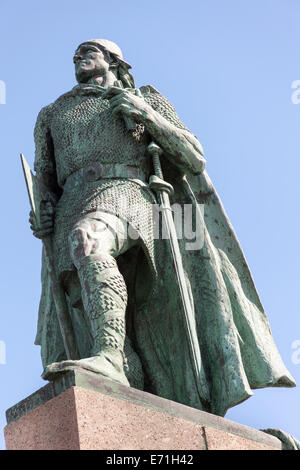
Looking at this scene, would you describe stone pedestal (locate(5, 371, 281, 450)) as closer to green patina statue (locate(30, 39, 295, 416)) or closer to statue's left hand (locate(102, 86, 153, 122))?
green patina statue (locate(30, 39, 295, 416))

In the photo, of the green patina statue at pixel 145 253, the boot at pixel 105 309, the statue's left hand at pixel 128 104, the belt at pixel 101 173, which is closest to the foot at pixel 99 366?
the boot at pixel 105 309

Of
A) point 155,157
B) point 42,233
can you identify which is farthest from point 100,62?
point 42,233

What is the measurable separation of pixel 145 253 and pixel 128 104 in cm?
134

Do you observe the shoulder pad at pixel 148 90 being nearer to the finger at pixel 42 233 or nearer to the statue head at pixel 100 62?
the statue head at pixel 100 62

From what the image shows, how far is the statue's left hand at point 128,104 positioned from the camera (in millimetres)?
8289

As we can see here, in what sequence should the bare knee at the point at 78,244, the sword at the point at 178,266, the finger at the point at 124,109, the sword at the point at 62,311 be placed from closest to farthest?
the bare knee at the point at 78,244 → the sword at the point at 178,266 → the sword at the point at 62,311 → the finger at the point at 124,109

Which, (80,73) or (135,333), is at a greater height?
(80,73)

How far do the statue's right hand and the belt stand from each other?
0.26 m

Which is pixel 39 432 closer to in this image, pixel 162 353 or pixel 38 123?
pixel 162 353

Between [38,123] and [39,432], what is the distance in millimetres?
3498

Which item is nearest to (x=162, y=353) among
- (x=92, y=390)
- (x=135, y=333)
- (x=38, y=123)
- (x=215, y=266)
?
(x=135, y=333)

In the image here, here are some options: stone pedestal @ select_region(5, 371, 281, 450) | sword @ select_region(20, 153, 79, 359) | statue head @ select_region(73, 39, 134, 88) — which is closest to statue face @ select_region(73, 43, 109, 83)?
statue head @ select_region(73, 39, 134, 88)

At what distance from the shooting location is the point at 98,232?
299 inches

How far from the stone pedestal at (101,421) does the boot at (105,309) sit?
34cm
